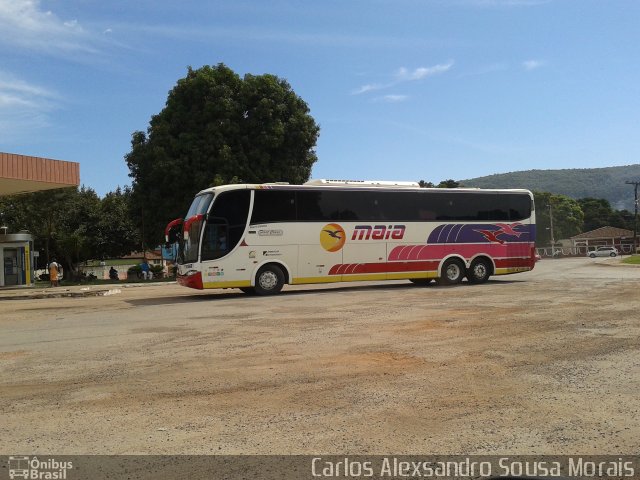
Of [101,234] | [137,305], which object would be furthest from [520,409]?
[101,234]

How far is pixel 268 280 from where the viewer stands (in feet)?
62.1

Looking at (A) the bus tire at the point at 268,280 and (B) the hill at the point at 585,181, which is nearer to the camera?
(A) the bus tire at the point at 268,280

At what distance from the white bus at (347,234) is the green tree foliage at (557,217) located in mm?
83253

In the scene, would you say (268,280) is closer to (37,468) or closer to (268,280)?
(268,280)

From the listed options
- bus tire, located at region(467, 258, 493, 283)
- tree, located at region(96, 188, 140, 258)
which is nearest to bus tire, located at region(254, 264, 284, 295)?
bus tire, located at region(467, 258, 493, 283)

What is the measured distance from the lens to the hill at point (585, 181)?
158375 millimetres

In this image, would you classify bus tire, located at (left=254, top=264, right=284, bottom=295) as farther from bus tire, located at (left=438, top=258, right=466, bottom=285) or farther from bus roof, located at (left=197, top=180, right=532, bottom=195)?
bus tire, located at (left=438, top=258, right=466, bottom=285)

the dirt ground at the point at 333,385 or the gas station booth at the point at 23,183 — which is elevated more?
the gas station booth at the point at 23,183

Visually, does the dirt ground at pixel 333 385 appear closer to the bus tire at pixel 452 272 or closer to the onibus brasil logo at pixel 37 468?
the onibus brasil logo at pixel 37 468

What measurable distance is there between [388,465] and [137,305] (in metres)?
14.2

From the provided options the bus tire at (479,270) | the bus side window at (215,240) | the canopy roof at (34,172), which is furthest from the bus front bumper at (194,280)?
the canopy roof at (34,172)

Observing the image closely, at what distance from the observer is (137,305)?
56.7ft

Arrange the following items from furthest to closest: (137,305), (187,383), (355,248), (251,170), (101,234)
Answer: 1. (101,234)
2. (251,170)
3. (355,248)
4. (137,305)
5. (187,383)

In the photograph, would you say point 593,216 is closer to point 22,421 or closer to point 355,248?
point 355,248
